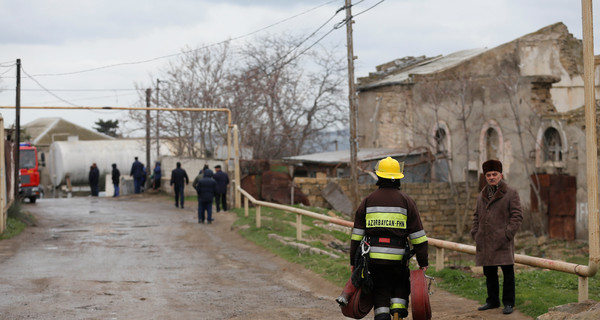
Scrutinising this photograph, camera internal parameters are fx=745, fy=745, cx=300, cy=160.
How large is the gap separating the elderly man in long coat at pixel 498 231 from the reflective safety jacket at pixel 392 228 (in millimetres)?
1601

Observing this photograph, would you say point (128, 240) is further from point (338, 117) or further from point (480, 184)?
point (338, 117)

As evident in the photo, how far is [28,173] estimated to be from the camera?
3083 cm

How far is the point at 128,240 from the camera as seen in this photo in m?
17.4

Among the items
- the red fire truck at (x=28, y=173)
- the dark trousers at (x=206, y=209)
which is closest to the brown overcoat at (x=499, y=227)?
the dark trousers at (x=206, y=209)

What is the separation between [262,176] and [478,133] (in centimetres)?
860

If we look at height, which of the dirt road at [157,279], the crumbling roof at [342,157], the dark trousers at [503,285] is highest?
the crumbling roof at [342,157]

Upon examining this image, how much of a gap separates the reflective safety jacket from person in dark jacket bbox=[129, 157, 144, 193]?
31.4m

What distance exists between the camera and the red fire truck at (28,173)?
3050 centimetres

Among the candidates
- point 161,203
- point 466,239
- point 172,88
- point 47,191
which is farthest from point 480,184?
point 47,191

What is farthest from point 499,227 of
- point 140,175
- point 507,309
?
point 140,175

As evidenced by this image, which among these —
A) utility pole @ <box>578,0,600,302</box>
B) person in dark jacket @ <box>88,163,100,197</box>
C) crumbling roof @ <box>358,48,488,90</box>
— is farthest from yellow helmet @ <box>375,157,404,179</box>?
person in dark jacket @ <box>88,163,100,197</box>

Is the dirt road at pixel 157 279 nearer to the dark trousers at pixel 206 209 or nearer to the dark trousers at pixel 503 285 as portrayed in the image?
the dark trousers at pixel 503 285

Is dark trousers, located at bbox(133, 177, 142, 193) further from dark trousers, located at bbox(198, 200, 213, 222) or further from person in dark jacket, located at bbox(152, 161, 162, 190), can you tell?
dark trousers, located at bbox(198, 200, 213, 222)

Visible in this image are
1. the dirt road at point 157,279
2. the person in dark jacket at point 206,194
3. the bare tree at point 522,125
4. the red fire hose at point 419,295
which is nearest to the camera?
the red fire hose at point 419,295
